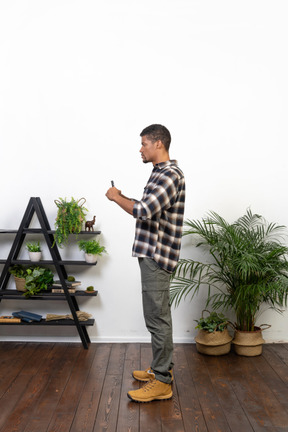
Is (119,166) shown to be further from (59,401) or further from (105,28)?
(59,401)

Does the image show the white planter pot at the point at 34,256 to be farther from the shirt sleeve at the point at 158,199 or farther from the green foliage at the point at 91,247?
the shirt sleeve at the point at 158,199

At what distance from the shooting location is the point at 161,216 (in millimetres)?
2727

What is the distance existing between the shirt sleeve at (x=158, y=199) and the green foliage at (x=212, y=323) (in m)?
1.24

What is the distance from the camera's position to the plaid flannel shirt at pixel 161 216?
259 cm

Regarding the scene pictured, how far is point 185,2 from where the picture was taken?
12.4ft

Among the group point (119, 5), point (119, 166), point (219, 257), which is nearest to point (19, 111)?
point (119, 166)

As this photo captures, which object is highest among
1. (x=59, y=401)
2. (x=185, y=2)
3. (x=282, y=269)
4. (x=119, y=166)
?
(x=185, y=2)

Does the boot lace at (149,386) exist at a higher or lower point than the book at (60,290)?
lower

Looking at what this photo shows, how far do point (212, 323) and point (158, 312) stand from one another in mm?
1005

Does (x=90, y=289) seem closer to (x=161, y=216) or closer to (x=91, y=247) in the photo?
(x=91, y=247)

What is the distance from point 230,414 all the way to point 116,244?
5.47ft

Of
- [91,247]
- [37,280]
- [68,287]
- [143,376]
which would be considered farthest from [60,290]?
[143,376]

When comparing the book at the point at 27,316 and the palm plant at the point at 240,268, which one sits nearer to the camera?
the palm plant at the point at 240,268

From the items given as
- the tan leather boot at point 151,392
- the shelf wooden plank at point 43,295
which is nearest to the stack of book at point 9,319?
the shelf wooden plank at point 43,295
